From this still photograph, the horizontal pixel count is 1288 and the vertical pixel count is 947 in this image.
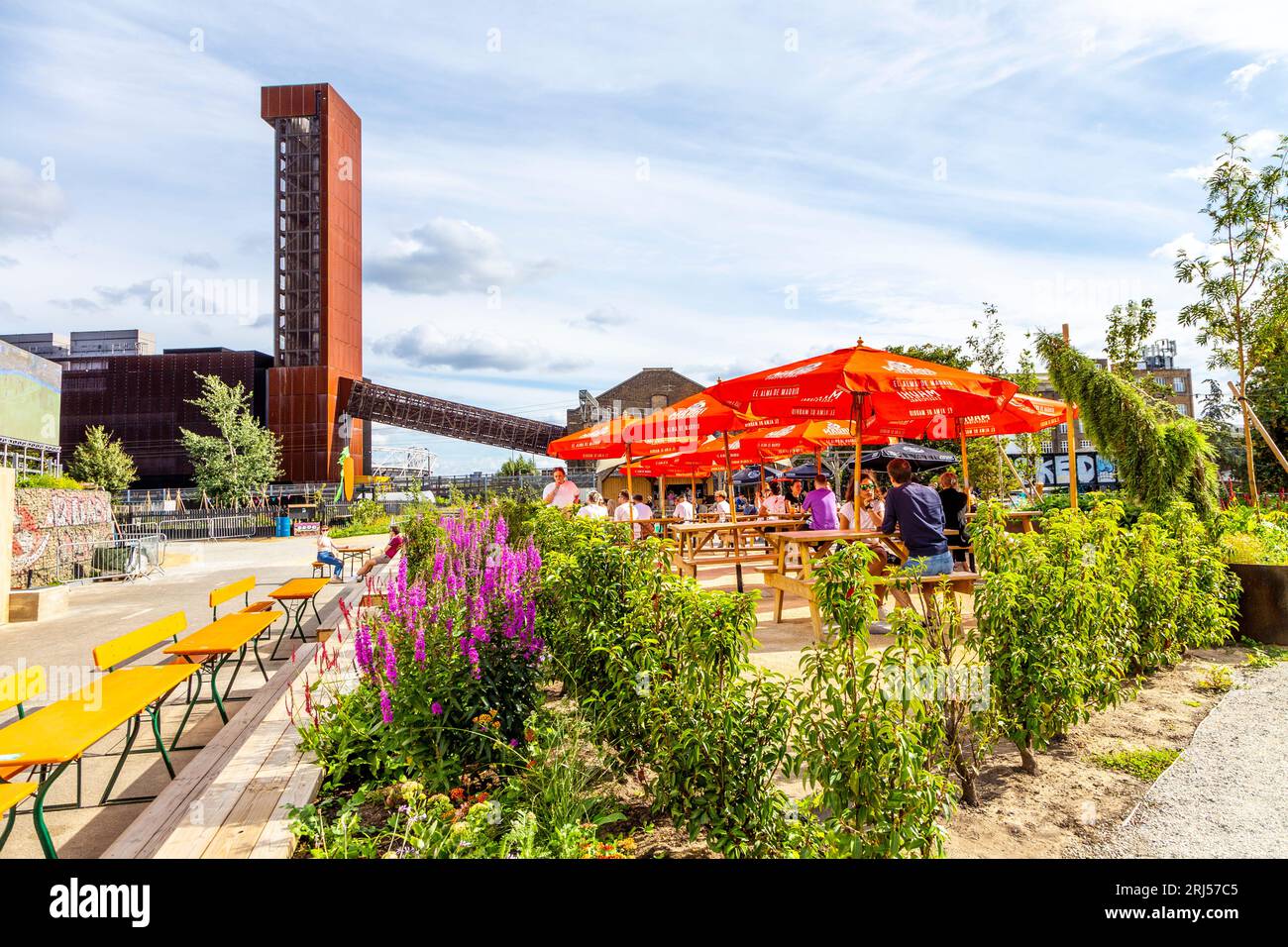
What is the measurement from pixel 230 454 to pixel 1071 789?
1700 inches

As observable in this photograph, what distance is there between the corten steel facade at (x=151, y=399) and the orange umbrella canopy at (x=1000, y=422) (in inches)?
1965

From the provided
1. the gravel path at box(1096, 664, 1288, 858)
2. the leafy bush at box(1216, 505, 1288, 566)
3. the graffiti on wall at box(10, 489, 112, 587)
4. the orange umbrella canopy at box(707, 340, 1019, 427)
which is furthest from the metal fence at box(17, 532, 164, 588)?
the leafy bush at box(1216, 505, 1288, 566)

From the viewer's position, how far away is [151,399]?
52.0 meters

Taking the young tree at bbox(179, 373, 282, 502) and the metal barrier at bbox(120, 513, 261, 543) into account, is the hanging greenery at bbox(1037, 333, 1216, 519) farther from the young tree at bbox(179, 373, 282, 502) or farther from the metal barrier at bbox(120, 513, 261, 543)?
the young tree at bbox(179, 373, 282, 502)

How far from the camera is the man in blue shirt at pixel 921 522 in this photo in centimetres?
592

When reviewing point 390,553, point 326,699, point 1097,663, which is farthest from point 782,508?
point 326,699

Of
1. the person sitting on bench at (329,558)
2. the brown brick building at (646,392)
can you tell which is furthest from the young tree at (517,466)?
the person sitting on bench at (329,558)

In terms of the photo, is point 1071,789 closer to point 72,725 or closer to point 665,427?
point 72,725

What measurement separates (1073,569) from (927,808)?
7.34ft

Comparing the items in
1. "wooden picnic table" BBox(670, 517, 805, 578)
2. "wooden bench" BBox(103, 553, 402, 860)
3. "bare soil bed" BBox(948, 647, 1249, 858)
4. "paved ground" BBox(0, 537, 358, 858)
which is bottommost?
"paved ground" BBox(0, 537, 358, 858)

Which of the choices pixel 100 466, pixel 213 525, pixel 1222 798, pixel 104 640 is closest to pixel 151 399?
pixel 100 466

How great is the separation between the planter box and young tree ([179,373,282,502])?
41.5 m

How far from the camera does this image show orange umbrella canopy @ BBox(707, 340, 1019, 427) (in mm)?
6691
